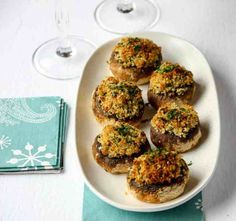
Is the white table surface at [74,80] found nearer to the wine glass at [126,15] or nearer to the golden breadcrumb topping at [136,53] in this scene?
the wine glass at [126,15]

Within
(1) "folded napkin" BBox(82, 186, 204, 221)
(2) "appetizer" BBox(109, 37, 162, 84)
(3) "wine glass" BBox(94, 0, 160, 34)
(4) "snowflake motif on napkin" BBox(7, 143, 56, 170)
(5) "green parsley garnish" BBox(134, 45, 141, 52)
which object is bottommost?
(1) "folded napkin" BBox(82, 186, 204, 221)

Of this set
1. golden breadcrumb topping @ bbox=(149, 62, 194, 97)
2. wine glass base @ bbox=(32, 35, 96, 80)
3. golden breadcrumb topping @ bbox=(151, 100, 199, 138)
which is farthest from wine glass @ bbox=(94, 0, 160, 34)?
golden breadcrumb topping @ bbox=(151, 100, 199, 138)

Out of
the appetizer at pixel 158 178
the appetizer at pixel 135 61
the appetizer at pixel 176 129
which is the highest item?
the appetizer at pixel 135 61

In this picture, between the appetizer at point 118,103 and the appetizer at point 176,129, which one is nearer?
the appetizer at point 176,129

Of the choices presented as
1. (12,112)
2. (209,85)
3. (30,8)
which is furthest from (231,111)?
(30,8)

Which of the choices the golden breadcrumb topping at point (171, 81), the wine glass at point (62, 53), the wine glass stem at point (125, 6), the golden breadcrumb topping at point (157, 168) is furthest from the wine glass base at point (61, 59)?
the golden breadcrumb topping at point (157, 168)

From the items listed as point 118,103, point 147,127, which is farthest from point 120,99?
point 147,127

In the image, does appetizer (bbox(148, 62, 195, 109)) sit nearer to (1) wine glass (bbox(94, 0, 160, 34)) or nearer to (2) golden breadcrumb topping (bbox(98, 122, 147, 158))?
(2) golden breadcrumb topping (bbox(98, 122, 147, 158))

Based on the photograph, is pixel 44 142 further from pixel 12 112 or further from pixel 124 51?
pixel 124 51
